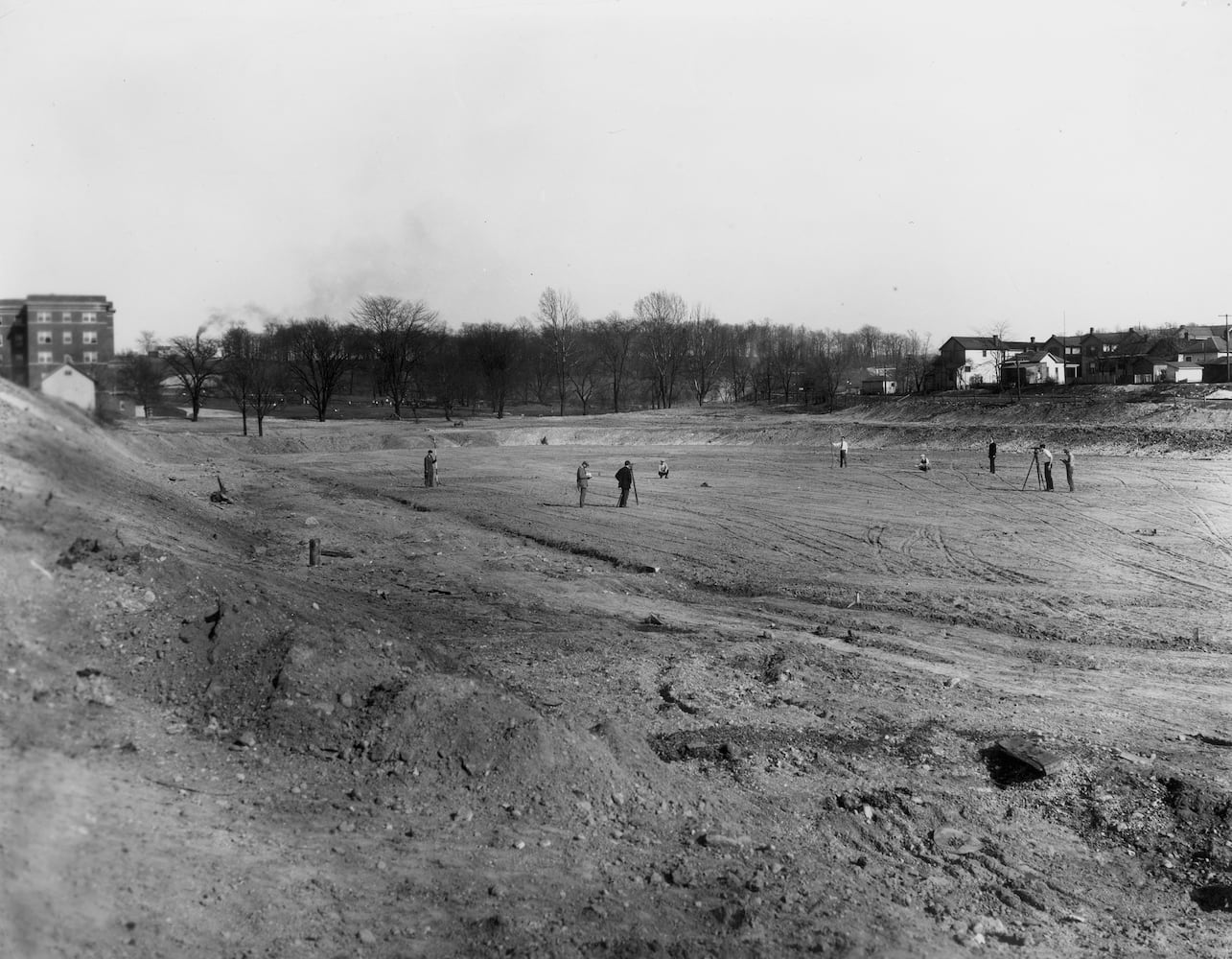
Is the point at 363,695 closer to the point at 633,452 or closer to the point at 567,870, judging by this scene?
the point at 567,870

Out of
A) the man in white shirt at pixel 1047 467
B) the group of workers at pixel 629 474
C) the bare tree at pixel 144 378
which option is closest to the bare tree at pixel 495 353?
the group of workers at pixel 629 474

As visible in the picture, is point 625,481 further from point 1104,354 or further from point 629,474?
point 1104,354

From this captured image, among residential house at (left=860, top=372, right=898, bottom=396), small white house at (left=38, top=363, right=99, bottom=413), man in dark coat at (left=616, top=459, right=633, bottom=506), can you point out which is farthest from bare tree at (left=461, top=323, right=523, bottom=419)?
small white house at (left=38, top=363, right=99, bottom=413)

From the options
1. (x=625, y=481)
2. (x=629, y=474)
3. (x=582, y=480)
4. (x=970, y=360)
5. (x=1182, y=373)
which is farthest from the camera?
(x=970, y=360)

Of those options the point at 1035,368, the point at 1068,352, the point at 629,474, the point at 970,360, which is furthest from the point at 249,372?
the point at 1068,352

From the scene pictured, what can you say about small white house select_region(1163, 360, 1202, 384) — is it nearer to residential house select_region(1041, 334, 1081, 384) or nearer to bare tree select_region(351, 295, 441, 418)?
residential house select_region(1041, 334, 1081, 384)

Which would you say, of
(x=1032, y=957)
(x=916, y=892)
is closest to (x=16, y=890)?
(x=916, y=892)
